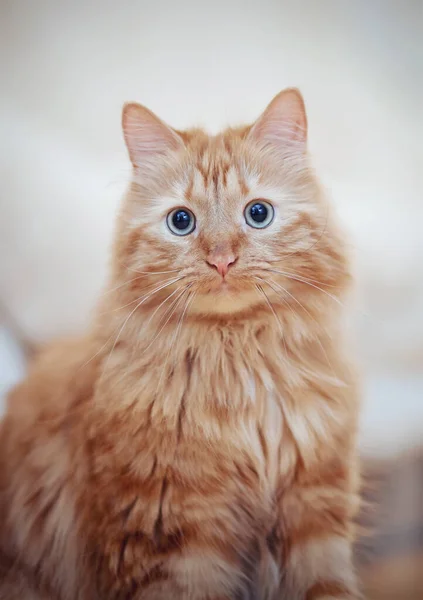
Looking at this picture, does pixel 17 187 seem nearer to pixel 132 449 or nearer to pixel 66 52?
pixel 66 52

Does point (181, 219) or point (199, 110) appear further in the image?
point (199, 110)

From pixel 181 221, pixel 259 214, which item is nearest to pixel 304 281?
pixel 259 214

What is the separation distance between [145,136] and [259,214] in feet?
0.94

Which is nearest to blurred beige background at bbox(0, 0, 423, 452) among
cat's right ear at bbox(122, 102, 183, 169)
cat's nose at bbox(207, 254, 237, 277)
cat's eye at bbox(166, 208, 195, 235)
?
cat's right ear at bbox(122, 102, 183, 169)

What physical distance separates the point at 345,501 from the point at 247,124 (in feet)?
2.62

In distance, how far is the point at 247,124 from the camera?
1189 mm

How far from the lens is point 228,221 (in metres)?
1.07

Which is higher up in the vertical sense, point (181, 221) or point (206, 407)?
point (181, 221)

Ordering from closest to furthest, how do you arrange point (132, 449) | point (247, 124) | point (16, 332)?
point (132, 449) < point (247, 124) < point (16, 332)

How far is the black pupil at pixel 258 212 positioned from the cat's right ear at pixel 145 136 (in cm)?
21

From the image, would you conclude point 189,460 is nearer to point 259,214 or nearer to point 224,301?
point 224,301

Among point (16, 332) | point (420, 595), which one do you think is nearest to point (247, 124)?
point (16, 332)

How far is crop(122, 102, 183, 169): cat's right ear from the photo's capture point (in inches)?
44.5

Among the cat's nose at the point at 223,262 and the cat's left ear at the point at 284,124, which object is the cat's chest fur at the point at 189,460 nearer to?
the cat's nose at the point at 223,262
